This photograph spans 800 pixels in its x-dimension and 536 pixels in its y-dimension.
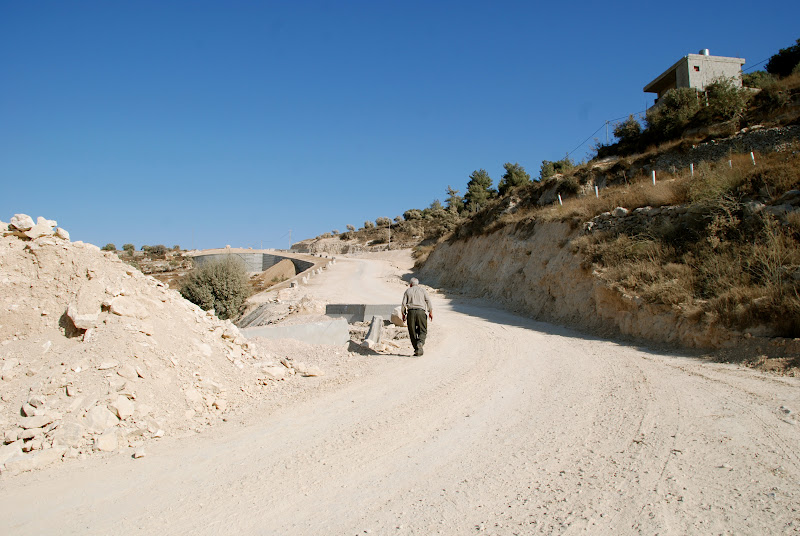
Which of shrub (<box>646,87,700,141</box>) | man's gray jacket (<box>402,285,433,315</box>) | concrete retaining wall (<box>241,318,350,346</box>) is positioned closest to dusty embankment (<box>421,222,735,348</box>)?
man's gray jacket (<box>402,285,433,315</box>)

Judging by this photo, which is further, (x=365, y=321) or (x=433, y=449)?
(x=365, y=321)

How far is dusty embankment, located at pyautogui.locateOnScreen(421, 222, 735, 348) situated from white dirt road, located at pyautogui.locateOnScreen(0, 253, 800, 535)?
2092 millimetres

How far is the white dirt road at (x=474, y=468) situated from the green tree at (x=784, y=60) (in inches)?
1845

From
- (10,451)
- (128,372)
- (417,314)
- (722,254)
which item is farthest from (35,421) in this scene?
(722,254)

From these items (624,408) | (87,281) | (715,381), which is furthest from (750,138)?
(87,281)

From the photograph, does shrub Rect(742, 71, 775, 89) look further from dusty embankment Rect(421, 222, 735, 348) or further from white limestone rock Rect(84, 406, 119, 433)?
white limestone rock Rect(84, 406, 119, 433)

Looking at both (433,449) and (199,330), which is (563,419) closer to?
(433,449)

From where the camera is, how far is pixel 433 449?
15.2 ft

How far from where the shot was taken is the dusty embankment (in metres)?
8.91

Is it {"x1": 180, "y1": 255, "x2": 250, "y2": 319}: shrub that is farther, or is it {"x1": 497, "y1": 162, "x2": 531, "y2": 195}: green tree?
{"x1": 497, "y1": 162, "x2": 531, "y2": 195}: green tree

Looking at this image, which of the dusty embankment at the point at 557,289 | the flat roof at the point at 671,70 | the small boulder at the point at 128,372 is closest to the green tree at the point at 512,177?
the flat roof at the point at 671,70

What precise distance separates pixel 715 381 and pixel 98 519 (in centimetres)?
742

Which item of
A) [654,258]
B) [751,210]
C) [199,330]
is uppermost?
[751,210]

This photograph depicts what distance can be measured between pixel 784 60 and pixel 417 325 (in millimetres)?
49668
